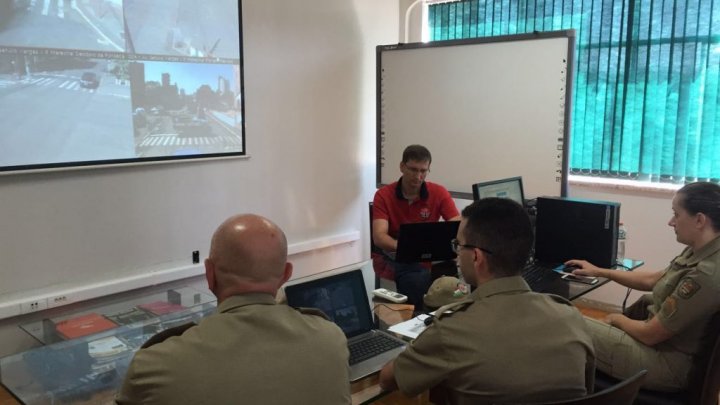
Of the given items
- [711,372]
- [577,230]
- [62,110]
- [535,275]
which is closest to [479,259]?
[711,372]

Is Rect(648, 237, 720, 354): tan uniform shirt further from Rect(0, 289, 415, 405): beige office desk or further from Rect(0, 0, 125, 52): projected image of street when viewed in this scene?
Rect(0, 0, 125, 52): projected image of street

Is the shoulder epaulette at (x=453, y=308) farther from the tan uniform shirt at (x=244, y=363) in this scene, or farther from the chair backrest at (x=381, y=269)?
the chair backrest at (x=381, y=269)

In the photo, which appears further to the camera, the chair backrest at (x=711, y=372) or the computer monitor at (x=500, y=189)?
the computer monitor at (x=500, y=189)

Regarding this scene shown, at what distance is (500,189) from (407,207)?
573 mm

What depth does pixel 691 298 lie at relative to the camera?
1944 millimetres

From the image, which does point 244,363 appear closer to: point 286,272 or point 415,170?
point 286,272

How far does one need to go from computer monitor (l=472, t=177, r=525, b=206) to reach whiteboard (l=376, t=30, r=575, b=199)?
0.74 metres

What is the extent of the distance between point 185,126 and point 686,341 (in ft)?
9.35

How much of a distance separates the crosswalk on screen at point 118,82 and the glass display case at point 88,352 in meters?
0.95

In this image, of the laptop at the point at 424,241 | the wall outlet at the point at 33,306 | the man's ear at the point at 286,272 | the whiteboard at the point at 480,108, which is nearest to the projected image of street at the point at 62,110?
the wall outlet at the point at 33,306

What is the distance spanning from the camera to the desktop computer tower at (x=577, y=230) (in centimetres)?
276

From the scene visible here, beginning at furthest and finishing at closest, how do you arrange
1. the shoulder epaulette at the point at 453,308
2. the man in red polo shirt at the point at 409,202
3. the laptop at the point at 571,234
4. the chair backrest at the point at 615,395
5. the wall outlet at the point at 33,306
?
the man in red polo shirt at the point at 409,202 < the wall outlet at the point at 33,306 < the laptop at the point at 571,234 < the shoulder epaulette at the point at 453,308 < the chair backrest at the point at 615,395

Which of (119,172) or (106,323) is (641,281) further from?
(119,172)

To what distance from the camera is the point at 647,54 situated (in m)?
3.81
